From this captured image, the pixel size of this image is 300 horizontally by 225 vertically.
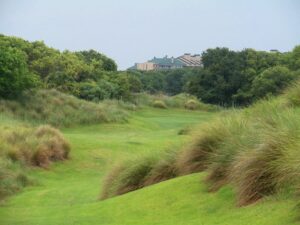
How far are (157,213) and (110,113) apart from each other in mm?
30598

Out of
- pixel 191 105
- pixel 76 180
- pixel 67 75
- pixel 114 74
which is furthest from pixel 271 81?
pixel 76 180

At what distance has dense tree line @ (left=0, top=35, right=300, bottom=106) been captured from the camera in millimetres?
34375

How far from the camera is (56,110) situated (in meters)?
34.8

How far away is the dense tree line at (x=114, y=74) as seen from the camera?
1353 inches

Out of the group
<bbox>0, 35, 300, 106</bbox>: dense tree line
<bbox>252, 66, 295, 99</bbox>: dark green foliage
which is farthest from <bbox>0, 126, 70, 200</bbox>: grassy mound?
<bbox>252, 66, 295, 99</bbox>: dark green foliage

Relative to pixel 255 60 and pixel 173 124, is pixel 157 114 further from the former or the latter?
pixel 255 60

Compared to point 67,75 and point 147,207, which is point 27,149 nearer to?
point 147,207

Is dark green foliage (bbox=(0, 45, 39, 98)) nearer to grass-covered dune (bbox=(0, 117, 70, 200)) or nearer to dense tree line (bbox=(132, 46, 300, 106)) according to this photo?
grass-covered dune (bbox=(0, 117, 70, 200))

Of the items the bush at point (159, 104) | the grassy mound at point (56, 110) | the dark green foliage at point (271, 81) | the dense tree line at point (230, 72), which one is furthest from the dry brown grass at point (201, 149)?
the dense tree line at point (230, 72)

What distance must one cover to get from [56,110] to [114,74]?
25132 millimetres

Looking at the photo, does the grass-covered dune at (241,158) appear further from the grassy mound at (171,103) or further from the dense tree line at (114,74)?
the grassy mound at (171,103)

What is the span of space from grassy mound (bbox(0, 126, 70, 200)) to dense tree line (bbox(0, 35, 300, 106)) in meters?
11.6

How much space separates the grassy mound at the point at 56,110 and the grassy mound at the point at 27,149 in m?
9.61

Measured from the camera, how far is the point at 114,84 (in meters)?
55.2
